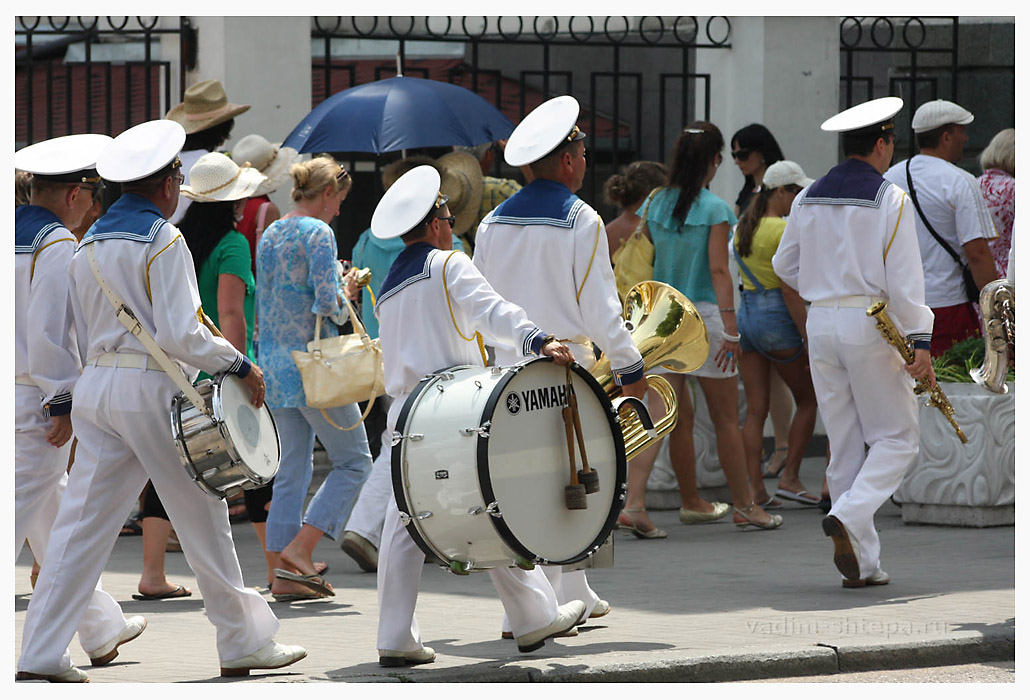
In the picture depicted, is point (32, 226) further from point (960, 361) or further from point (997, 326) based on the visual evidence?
point (960, 361)

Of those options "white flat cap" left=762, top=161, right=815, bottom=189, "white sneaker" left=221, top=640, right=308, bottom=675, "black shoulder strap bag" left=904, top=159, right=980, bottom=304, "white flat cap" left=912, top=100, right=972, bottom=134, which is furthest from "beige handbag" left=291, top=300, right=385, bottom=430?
"white flat cap" left=912, top=100, right=972, bottom=134

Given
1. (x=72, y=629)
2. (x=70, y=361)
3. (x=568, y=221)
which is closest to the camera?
(x=72, y=629)

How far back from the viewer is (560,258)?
6.36m

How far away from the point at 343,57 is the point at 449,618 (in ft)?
27.1

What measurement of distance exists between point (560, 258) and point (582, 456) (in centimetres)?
119

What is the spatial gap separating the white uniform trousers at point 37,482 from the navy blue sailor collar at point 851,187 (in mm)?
3630

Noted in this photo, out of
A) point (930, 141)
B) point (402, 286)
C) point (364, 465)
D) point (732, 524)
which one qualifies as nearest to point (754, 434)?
point (732, 524)

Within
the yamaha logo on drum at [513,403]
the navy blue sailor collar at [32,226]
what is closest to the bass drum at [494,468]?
the yamaha logo on drum at [513,403]

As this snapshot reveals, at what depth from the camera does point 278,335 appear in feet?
24.7

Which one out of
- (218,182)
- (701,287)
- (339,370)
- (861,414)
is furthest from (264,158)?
(861,414)

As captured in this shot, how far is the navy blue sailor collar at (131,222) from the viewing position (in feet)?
18.1

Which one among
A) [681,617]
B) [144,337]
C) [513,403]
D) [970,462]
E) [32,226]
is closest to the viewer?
[513,403]

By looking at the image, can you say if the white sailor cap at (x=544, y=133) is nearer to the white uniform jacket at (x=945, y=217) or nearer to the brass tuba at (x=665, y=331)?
the brass tuba at (x=665, y=331)

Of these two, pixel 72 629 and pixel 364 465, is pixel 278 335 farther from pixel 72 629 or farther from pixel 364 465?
pixel 72 629
